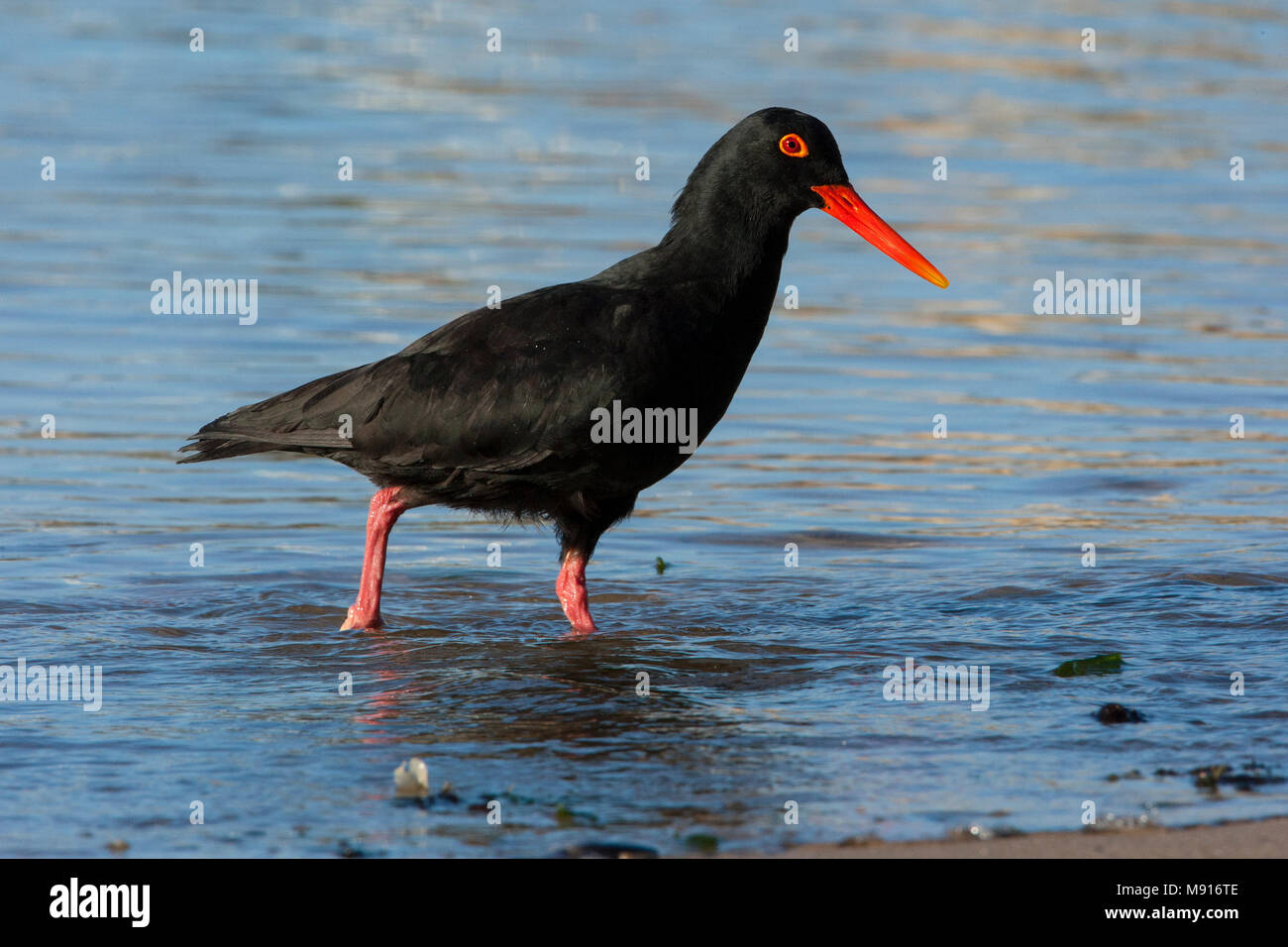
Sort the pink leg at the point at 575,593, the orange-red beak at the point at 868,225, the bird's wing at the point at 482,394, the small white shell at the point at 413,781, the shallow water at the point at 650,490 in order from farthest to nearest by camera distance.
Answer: the orange-red beak at the point at 868,225
the pink leg at the point at 575,593
the bird's wing at the point at 482,394
the shallow water at the point at 650,490
the small white shell at the point at 413,781

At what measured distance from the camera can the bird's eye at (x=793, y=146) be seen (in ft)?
22.0

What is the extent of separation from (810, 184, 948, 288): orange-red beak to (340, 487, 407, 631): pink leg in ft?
6.52

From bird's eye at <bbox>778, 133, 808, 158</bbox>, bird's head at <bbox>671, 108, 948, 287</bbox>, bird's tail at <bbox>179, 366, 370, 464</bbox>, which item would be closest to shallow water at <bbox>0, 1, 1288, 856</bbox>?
bird's tail at <bbox>179, 366, 370, 464</bbox>

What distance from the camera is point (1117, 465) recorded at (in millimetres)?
8984

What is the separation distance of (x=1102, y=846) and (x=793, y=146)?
318cm

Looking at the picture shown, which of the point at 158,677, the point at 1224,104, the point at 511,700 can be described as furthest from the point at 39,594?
the point at 1224,104

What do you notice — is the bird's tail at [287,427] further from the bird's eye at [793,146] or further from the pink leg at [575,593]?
the bird's eye at [793,146]

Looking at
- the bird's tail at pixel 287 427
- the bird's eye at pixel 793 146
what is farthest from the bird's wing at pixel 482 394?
the bird's eye at pixel 793 146

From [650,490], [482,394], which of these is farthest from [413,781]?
[650,490]

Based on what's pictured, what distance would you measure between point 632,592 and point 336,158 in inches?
350

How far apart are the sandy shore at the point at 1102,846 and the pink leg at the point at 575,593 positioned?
7.88 ft

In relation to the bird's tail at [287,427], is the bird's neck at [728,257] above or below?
above

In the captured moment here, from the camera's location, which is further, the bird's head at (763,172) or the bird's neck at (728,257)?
the bird's head at (763,172)

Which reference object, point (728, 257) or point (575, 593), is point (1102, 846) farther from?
point (728, 257)
